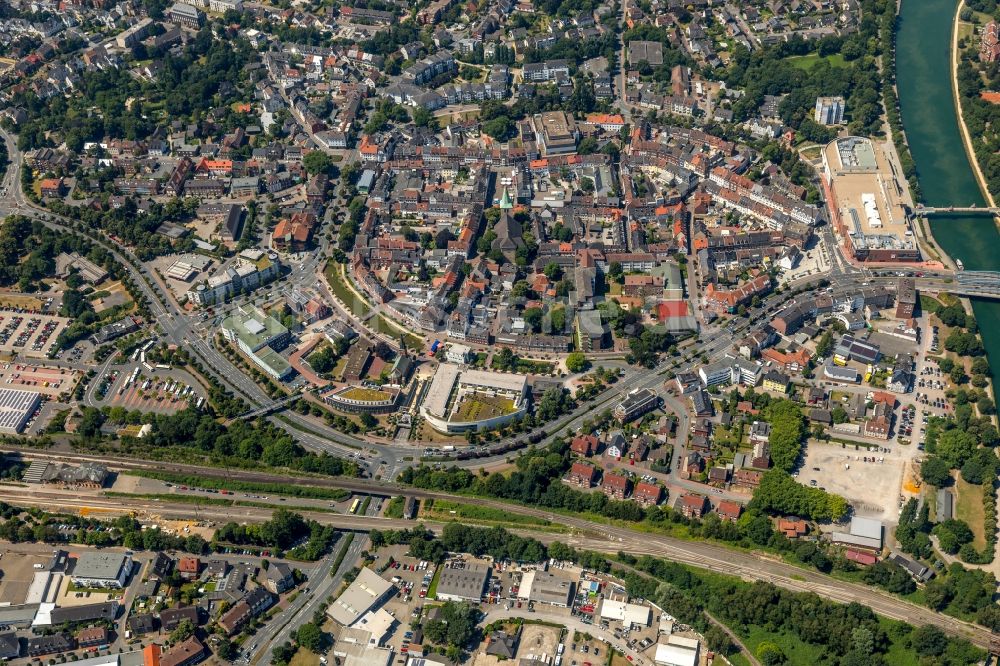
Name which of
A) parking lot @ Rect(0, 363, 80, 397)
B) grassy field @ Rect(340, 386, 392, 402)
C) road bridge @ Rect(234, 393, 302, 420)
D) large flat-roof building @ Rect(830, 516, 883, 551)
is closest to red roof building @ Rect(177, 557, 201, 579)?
road bridge @ Rect(234, 393, 302, 420)

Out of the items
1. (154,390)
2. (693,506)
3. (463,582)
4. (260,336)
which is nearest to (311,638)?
(463,582)

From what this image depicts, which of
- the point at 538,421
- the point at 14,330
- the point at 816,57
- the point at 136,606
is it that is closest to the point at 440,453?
the point at 538,421

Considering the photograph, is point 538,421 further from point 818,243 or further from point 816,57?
point 816,57

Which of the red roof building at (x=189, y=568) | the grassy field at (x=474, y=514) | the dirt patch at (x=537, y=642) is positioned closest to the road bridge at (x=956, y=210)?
the grassy field at (x=474, y=514)

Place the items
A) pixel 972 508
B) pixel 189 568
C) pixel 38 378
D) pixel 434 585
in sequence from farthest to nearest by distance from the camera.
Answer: pixel 38 378, pixel 972 508, pixel 189 568, pixel 434 585

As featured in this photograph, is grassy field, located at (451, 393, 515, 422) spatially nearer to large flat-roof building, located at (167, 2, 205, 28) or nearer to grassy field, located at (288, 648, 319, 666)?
grassy field, located at (288, 648, 319, 666)

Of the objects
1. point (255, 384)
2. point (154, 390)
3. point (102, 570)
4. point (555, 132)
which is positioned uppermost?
point (555, 132)

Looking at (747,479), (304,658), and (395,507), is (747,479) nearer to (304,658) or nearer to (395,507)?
(395,507)
